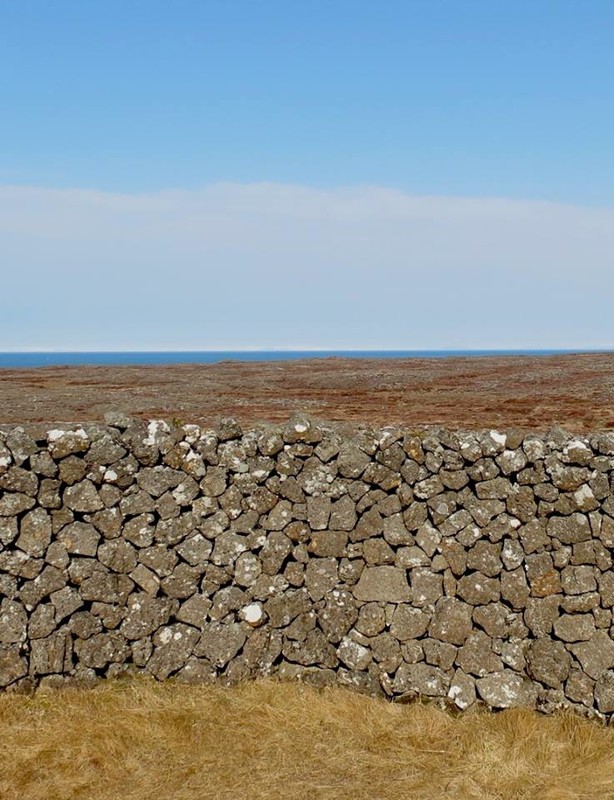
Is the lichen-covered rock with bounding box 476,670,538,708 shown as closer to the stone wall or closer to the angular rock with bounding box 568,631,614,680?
the stone wall

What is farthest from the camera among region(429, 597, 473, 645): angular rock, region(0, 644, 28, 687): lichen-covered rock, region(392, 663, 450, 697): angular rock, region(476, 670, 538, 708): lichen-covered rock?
region(429, 597, 473, 645): angular rock

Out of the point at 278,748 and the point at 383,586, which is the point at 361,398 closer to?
the point at 383,586

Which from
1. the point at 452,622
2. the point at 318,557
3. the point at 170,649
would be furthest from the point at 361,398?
the point at 170,649

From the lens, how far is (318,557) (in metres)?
9.32

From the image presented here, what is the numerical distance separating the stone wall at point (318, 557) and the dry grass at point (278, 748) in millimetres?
476

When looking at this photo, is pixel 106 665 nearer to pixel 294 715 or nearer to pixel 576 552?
pixel 294 715

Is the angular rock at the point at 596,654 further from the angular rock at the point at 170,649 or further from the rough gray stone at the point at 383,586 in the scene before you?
the angular rock at the point at 170,649

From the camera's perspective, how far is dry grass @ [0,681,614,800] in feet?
22.7

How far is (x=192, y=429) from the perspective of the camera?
30.6 feet

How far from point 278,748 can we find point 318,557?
2473 mm

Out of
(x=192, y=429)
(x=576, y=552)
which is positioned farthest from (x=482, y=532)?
(x=192, y=429)

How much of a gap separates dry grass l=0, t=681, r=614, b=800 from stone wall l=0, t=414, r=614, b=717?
0.48m

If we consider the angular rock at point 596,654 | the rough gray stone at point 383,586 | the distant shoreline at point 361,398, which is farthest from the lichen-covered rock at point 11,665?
the distant shoreline at point 361,398

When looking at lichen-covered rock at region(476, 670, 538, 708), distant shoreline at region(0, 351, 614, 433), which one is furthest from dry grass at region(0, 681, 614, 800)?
distant shoreline at region(0, 351, 614, 433)
